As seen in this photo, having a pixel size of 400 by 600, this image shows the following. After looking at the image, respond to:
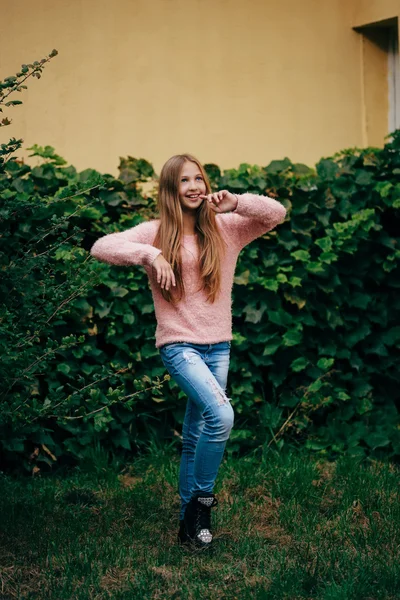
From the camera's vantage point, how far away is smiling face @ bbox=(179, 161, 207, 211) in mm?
4121

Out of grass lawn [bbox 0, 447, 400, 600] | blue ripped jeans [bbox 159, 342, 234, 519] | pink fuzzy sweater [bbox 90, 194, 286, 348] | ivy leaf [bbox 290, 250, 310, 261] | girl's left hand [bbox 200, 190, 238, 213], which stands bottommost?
grass lawn [bbox 0, 447, 400, 600]

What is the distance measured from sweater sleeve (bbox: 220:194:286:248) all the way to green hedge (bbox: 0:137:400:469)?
51.1 inches

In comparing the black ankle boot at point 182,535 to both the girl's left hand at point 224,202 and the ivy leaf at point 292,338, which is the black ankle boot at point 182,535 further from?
the ivy leaf at point 292,338

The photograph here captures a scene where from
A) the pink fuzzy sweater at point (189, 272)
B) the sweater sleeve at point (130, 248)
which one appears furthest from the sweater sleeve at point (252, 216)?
the sweater sleeve at point (130, 248)

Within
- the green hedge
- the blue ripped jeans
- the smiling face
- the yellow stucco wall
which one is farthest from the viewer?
the yellow stucco wall

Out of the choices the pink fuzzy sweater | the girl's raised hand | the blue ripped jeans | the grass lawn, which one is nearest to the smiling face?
the pink fuzzy sweater

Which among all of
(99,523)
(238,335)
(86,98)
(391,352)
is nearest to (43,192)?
(86,98)

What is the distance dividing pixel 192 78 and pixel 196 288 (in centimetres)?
280

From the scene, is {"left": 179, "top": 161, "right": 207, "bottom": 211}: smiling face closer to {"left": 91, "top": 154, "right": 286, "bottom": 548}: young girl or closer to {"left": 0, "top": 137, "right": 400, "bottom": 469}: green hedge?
{"left": 91, "top": 154, "right": 286, "bottom": 548}: young girl

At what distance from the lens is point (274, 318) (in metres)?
5.65

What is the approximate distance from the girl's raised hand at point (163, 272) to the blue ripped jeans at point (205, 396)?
1.12 ft

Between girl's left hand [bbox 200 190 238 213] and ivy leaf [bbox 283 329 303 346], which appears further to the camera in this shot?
ivy leaf [bbox 283 329 303 346]

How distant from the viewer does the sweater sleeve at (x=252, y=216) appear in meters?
4.12

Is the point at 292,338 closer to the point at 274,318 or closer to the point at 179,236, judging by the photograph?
the point at 274,318
